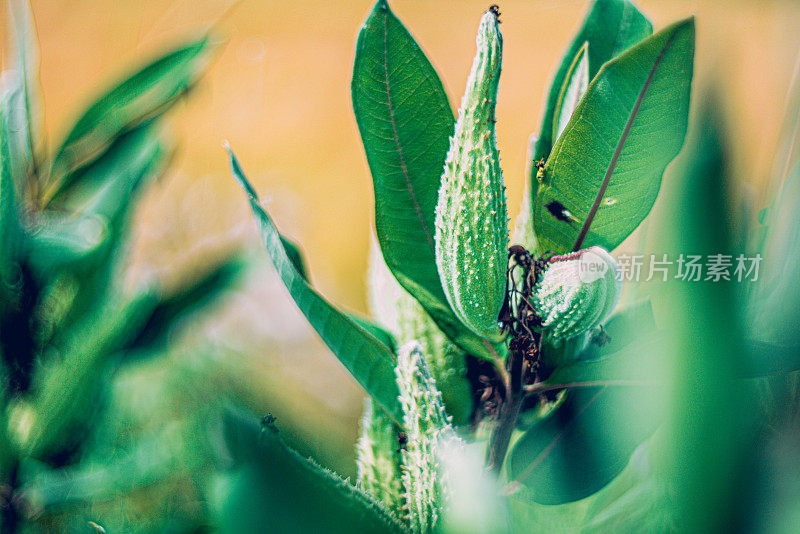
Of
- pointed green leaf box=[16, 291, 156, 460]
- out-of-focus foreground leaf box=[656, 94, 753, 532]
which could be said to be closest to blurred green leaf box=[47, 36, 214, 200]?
pointed green leaf box=[16, 291, 156, 460]

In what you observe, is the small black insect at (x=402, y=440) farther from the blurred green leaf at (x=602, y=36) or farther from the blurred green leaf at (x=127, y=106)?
the blurred green leaf at (x=127, y=106)

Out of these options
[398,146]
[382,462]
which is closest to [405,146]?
[398,146]

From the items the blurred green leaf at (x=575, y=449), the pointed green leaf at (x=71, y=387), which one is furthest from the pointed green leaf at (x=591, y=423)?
the pointed green leaf at (x=71, y=387)

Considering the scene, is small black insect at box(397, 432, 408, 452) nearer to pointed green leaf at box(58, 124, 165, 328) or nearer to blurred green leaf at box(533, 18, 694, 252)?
blurred green leaf at box(533, 18, 694, 252)

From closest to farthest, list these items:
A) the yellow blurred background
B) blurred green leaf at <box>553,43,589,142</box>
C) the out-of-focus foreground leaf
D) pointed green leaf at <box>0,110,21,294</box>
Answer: the out-of-focus foreground leaf < blurred green leaf at <box>553,43,589,142</box> < pointed green leaf at <box>0,110,21,294</box> < the yellow blurred background

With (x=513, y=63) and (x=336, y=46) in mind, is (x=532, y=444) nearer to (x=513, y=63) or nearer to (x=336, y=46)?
(x=513, y=63)
